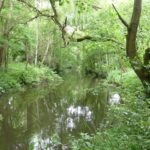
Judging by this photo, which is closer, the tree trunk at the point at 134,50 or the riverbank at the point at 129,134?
the riverbank at the point at 129,134

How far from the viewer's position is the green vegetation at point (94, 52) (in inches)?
292

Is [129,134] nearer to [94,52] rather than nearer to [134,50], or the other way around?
[134,50]

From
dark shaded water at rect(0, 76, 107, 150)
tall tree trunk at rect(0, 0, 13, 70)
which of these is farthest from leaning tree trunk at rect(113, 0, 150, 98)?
tall tree trunk at rect(0, 0, 13, 70)

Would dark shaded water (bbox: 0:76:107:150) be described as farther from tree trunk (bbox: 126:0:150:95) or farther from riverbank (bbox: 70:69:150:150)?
riverbank (bbox: 70:69:150:150)

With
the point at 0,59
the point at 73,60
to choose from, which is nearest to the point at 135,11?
the point at 0,59

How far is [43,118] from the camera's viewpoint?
1603 centimetres

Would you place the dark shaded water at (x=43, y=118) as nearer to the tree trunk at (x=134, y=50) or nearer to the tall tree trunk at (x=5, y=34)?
the tree trunk at (x=134, y=50)

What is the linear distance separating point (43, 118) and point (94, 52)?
29256 mm

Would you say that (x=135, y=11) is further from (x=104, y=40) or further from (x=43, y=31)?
(x=43, y=31)

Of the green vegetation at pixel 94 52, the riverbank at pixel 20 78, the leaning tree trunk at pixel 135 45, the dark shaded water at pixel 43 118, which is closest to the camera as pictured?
the green vegetation at pixel 94 52

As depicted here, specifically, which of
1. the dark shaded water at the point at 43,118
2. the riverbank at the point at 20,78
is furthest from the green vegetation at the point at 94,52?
the dark shaded water at the point at 43,118

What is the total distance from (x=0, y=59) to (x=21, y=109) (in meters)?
10.4

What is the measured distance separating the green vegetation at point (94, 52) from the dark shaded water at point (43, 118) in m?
0.37

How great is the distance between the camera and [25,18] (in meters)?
25.5
